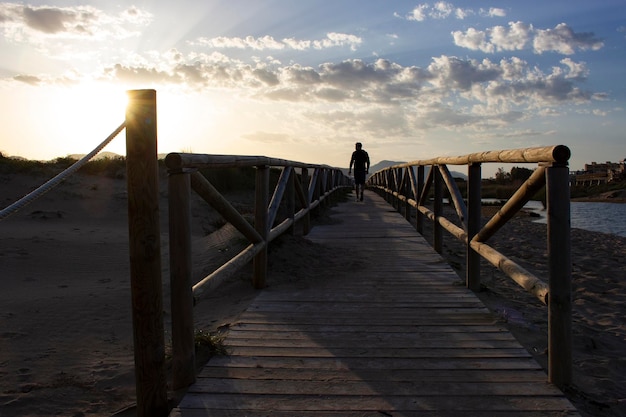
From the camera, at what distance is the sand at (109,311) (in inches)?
108

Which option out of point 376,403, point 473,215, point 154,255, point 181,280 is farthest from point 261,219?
point 376,403

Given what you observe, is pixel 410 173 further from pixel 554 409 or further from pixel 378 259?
pixel 554 409

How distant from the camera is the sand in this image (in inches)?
108

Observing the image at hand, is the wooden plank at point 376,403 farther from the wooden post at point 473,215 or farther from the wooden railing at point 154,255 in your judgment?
the wooden post at point 473,215

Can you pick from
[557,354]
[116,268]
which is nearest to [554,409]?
[557,354]

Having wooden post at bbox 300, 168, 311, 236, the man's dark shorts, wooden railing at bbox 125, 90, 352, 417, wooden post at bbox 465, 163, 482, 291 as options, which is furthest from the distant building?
wooden railing at bbox 125, 90, 352, 417

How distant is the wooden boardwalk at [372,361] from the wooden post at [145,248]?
0.65 feet

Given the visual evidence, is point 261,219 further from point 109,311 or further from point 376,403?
point 376,403

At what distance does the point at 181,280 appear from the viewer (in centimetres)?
255

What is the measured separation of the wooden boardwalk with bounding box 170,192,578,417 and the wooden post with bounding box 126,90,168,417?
0.65 feet

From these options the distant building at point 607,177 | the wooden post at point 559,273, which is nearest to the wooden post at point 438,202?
the wooden post at point 559,273

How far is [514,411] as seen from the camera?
2205 millimetres

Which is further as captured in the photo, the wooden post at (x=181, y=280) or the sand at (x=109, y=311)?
the sand at (x=109, y=311)

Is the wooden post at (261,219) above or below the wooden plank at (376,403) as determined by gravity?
above
